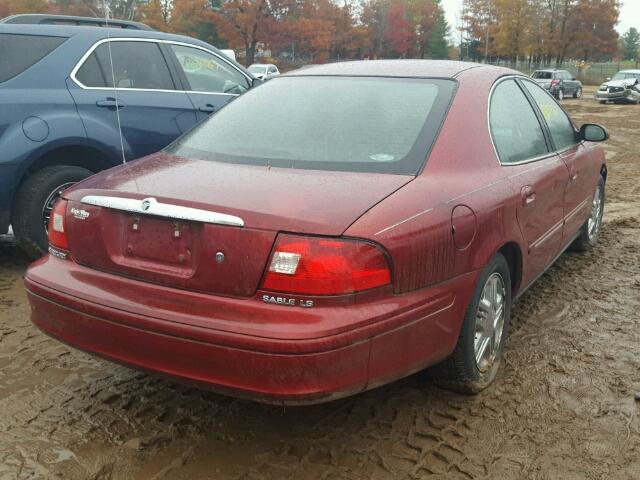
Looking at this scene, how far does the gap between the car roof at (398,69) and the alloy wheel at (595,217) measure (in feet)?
7.29

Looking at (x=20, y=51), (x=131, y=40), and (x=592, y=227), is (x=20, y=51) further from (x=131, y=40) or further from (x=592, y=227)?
(x=592, y=227)

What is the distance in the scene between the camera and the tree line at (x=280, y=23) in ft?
172

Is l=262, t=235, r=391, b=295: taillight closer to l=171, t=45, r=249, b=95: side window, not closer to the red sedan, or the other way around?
the red sedan

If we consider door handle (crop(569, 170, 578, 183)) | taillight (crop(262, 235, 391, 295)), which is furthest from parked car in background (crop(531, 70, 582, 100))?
taillight (crop(262, 235, 391, 295))

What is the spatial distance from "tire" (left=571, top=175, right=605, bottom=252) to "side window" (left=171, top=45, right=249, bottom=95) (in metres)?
3.16

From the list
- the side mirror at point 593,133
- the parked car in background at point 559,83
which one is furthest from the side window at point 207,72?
the parked car in background at point 559,83

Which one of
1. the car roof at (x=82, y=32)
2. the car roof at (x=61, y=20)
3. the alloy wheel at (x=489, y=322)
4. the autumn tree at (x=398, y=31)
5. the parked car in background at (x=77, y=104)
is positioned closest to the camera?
the alloy wheel at (x=489, y=322)

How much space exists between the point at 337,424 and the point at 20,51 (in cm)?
367

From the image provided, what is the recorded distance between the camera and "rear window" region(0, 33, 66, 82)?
472 centimetres

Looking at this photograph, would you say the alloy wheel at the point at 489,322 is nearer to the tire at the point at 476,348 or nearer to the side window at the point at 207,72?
the tire at the point at 476,348

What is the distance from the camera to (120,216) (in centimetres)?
262

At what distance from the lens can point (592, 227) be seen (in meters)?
5.75

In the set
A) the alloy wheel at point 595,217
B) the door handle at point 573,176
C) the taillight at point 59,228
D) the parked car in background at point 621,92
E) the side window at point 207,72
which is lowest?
the parked car in background at point 621,92

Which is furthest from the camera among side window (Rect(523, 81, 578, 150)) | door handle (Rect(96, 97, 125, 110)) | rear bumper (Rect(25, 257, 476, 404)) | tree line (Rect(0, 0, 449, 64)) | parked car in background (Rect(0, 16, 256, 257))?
tree line (Rect(0, 0, 449, 64))
